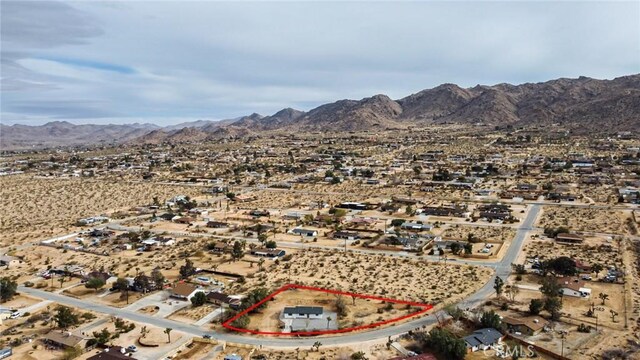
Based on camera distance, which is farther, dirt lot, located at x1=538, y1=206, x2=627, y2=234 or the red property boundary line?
dirt lot, located at x1=538, y1=206, x2=627, y2=234

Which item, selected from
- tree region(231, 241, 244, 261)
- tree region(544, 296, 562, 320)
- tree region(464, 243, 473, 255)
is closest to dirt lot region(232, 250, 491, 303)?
tree region(464, 243, 473, 255)

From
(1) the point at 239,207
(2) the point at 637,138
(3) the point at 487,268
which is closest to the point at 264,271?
(3) the point at 487,268

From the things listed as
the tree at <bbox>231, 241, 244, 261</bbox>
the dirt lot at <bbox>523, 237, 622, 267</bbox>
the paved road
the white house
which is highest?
the dirt lot at <bbox>523, 237, 622, 267</bbox>

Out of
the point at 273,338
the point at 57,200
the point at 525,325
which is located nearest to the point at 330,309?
the point at 273,338

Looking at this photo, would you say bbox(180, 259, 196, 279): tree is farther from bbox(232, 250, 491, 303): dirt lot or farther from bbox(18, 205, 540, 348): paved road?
bbox(18, 205, 540, 348): paved road

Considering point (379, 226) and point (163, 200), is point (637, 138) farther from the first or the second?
point (163, 200)

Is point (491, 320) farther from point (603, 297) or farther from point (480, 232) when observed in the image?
point (480, 232)

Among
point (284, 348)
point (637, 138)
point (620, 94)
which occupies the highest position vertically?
point (620, 94)
